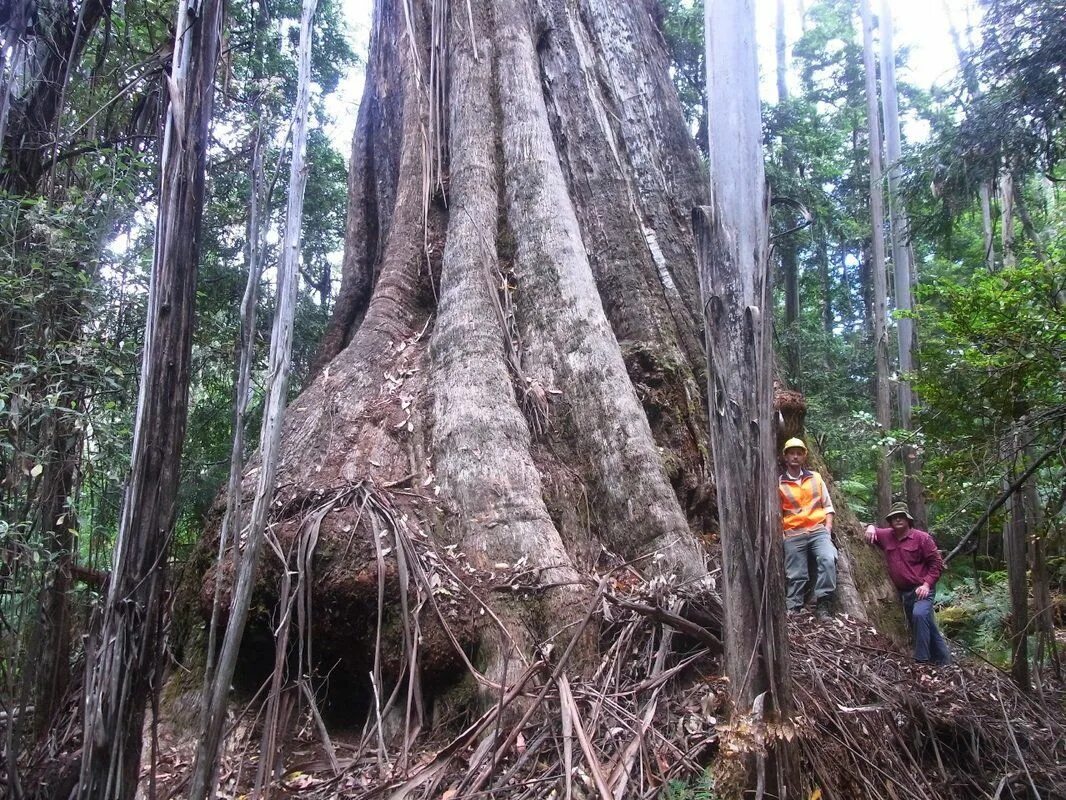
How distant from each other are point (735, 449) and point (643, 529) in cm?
153

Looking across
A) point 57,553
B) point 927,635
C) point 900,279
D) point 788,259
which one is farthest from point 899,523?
point 788,259

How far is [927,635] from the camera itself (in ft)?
15.5

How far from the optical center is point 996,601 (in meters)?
9.95

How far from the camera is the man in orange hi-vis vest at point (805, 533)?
443 cm

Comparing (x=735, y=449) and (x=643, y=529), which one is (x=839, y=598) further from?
(x=735, y=449)

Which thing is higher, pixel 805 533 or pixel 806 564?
pixel 805 533

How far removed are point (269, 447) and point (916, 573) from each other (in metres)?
4.55

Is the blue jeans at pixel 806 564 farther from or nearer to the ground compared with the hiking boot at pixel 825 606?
farther from the ground

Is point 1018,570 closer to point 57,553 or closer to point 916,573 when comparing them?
point 916,573

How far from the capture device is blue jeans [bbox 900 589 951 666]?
4.64m

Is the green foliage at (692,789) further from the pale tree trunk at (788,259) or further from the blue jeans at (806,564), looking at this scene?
the pale tree trunk at (788,259)

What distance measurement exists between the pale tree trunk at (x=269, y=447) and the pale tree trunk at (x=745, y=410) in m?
1.43

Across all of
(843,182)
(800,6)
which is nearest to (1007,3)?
(843,182)

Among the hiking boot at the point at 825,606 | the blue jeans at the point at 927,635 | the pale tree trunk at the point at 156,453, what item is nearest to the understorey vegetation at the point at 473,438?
the pale tree trunk at the point at 156,453
